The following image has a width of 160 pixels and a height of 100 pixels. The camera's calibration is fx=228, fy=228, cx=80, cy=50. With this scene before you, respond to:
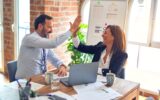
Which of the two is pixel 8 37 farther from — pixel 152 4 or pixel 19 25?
pixel 152 4

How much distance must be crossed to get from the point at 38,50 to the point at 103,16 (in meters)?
1.57

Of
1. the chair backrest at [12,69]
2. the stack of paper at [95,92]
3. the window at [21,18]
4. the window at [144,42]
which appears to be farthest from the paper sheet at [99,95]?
the window at [21,18]

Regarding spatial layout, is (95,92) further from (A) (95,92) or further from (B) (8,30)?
(B) (8,30)

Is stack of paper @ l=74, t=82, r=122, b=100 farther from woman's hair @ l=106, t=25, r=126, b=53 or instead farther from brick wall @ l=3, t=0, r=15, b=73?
brick wall @ l=3, t=0, r=15, b=73

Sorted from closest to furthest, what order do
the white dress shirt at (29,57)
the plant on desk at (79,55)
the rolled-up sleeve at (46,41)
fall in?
the rolled-up sleeve at (46,41) → the white dress shirt at (29,57) → the plant on desk at (79,55)

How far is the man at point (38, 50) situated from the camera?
238 centimetres

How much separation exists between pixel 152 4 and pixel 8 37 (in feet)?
8.97

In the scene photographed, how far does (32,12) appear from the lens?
12.6ft

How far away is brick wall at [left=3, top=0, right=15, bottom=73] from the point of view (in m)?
4.34

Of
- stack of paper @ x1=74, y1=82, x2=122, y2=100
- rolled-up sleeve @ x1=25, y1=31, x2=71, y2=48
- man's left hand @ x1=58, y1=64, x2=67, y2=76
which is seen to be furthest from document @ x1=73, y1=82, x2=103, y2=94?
rolled-up sleeve @ x1=25, y1=31, x2=71, y2=48

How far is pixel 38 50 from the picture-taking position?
2.60 meters

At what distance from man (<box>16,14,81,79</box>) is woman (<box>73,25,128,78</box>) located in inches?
14.0

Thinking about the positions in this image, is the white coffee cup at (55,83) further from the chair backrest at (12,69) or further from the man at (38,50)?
the chair backrest at (12,69)

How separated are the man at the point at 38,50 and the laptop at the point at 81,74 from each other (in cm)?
32
